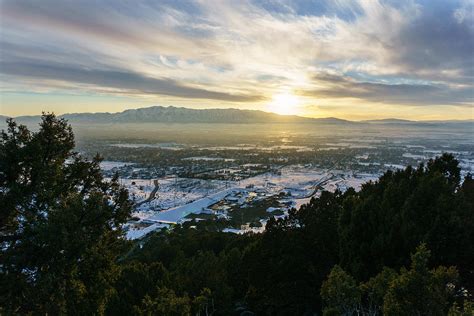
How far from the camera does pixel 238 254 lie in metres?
18.2

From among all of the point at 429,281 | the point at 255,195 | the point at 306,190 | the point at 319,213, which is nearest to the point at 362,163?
the point at 306,190

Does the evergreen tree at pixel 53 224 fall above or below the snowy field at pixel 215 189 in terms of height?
above

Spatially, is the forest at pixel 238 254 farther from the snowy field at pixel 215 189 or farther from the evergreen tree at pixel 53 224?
the snowy field at pixel 215 189

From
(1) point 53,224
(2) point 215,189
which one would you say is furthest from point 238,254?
(2) point 215,189

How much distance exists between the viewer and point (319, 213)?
14906 millimetres

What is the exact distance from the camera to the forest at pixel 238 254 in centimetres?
614

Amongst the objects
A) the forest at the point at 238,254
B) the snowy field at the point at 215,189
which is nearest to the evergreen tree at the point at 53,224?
the forest at the point at 238,254

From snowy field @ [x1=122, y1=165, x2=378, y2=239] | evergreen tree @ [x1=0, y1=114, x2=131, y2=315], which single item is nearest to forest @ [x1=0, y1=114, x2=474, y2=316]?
evergreen tree @ [x1=0, y1=114, x2=131, y2=315]

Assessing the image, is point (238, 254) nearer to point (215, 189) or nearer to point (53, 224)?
point (53, 224)

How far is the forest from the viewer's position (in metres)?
6.14

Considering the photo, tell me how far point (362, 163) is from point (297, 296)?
8936 cm

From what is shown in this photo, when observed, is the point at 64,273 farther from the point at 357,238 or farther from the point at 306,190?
the point at 306,190

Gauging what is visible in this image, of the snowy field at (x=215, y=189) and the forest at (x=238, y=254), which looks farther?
the snowy field at (x=215, y=189)

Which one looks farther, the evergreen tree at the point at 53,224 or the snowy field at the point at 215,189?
the snowy field at the point at 215,189
